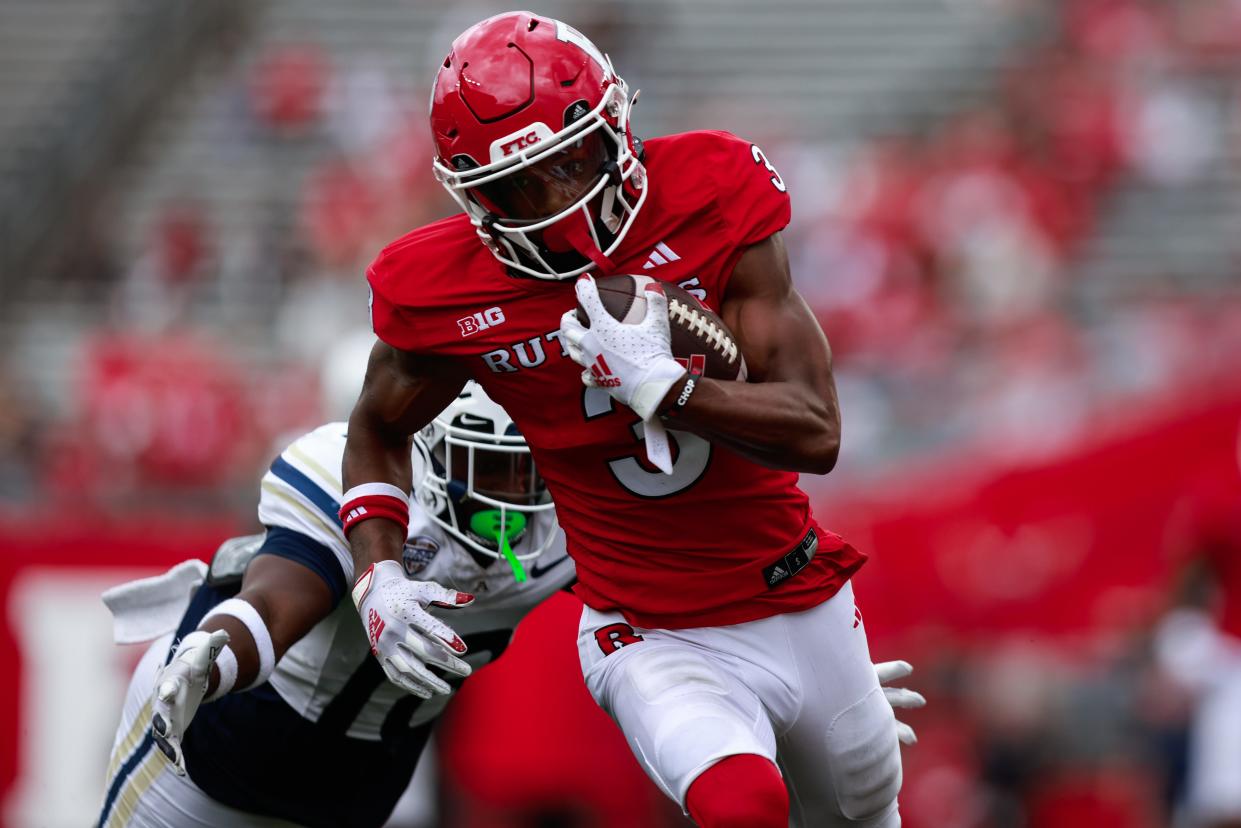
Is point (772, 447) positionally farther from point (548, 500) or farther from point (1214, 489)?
point (1214, 489)

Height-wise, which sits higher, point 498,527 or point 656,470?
point 656,470

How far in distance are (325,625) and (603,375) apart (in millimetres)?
1167

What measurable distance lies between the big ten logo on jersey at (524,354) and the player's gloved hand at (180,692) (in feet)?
2.50

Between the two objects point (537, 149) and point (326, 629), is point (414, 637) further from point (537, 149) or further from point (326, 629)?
point (537, 149)

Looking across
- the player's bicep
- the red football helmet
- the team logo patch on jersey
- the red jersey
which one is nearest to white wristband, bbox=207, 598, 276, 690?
the team logo patch on jersey

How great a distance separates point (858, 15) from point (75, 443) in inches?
295

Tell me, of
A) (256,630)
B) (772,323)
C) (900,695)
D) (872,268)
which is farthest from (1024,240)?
(256,630)

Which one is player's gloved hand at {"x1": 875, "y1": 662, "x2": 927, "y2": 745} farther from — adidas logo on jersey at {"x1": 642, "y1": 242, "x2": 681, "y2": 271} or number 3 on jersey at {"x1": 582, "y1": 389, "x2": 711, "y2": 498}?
adidas logo on jersey at {"x1": 642, "y1": 242, "x2": 681, "y2": 271}

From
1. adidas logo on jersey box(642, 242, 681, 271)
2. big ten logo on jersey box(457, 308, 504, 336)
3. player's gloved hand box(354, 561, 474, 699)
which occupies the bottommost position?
player's gloved hand box(354, 561, 474, 699)

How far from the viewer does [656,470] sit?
373cm

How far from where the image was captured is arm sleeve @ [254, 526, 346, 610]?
162 inches

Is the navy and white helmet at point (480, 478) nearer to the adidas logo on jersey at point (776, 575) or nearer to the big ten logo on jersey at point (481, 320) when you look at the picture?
the big ten logo on jersey at point (481, 320)

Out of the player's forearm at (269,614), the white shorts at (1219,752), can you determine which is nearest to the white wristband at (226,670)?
the player's forearm at (269,614)

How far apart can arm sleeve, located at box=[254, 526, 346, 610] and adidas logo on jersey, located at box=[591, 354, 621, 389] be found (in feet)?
3.24
